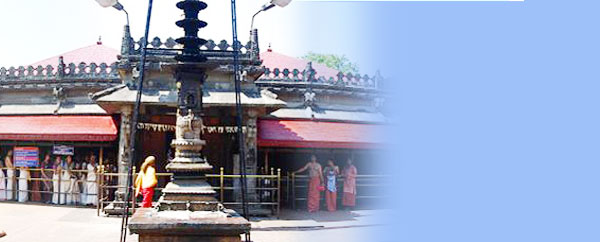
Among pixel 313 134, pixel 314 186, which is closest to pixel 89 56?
pixel 313 134

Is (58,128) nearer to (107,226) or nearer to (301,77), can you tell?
(107,226)

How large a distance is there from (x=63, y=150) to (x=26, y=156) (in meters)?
1.27

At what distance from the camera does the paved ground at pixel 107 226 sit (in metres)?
8.93

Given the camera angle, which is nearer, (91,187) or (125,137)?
(125,137)

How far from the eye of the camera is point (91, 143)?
47.3 ft

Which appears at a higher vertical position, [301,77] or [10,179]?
[301,77]

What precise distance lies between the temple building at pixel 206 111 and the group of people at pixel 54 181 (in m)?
0.54

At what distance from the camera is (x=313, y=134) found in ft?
47.4

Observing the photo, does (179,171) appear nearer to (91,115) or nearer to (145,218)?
(145,218)

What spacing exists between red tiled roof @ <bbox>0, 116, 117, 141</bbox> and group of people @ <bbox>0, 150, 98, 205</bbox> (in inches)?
27.9

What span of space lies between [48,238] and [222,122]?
212 inches

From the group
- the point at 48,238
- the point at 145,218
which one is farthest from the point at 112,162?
the point at 145,218

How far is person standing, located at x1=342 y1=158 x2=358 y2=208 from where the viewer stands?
44.4ft

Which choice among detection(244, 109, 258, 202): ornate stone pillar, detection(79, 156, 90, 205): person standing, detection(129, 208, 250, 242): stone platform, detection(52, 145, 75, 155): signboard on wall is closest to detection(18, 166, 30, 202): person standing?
detection(52, 145, 75, 155): signboard on wall
